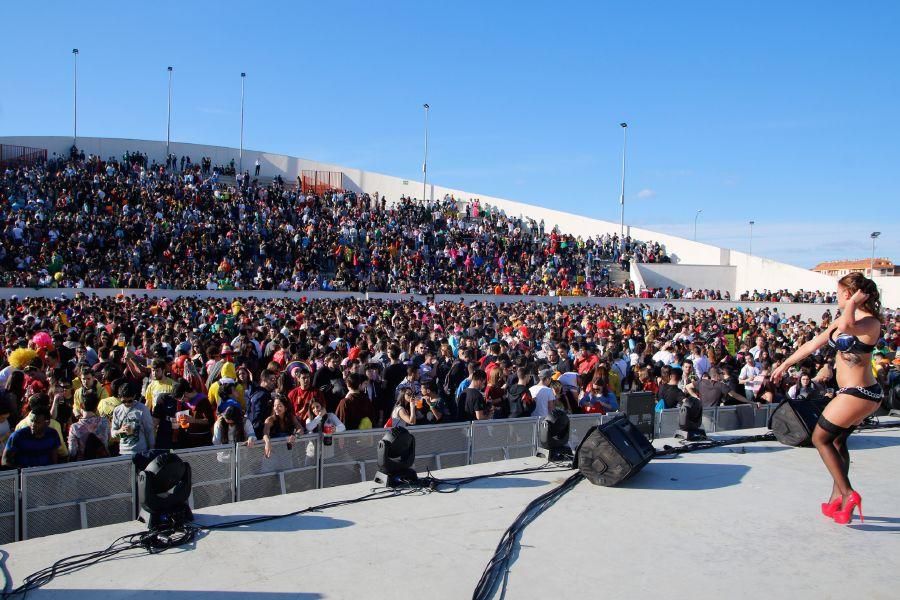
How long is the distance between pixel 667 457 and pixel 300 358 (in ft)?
16.9

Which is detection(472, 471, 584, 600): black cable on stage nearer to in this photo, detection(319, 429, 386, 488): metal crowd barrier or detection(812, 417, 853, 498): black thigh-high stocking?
detection(319, 429, 386, 488): metal crowd barrier

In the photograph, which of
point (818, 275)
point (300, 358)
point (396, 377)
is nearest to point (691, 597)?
point (396, 377)

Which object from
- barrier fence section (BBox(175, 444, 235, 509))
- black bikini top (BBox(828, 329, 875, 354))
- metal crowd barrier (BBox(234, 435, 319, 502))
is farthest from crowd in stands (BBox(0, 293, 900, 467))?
black bikini top (BBox(828, 329, 875, 354))

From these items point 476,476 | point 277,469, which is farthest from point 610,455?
point 277,469

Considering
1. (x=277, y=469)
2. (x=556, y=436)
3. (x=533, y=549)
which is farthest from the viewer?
(x=556, y=436)

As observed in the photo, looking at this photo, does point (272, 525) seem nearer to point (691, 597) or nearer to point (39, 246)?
point (691, 597)

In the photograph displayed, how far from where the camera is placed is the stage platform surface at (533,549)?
364cm

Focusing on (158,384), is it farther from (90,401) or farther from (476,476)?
(476,476)

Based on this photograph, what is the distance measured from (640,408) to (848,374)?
8.70ft

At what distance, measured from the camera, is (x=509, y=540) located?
4254 millimetres

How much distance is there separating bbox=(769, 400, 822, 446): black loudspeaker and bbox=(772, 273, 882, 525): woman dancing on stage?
2.46 metres

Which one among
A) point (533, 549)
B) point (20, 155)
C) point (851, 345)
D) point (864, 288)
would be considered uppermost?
point (20, 155)

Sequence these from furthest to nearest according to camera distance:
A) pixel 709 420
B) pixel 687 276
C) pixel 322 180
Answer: pixel 322 180
pixel 687 276
pixel 709 420

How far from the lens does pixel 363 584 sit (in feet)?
12.0
